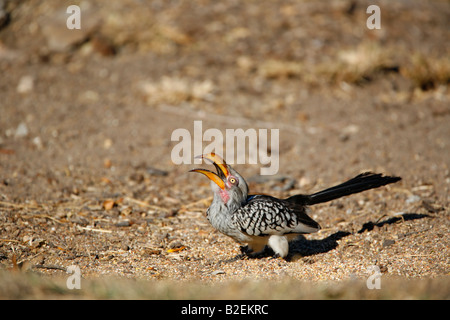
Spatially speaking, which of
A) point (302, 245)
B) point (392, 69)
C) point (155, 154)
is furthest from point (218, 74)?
point (302, 245)

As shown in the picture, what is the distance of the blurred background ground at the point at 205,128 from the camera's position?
4.45 meters

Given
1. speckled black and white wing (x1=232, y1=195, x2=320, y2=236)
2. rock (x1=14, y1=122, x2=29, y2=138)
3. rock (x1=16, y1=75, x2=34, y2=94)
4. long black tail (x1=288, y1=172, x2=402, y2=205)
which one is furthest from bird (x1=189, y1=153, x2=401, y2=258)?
rock (x1=16, y1=75, x2=34, y2=94)

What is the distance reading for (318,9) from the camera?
1123 cm

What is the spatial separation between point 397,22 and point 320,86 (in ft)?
11.6

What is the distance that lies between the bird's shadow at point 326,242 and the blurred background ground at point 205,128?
22 mm

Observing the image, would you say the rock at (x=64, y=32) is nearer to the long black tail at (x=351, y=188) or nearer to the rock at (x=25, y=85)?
the rock at (x=25, y=85)

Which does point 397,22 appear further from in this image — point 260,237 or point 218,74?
point 260,237

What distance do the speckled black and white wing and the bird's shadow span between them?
368 millimetres

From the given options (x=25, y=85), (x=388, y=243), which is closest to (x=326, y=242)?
(x=388, y=243)

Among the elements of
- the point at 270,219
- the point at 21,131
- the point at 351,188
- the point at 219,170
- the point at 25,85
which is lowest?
the point at 270,219

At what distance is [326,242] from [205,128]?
361 cm

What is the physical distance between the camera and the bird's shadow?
16.1ft

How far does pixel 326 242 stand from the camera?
16.6ft

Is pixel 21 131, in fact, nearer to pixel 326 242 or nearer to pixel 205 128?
pixel 205 128
